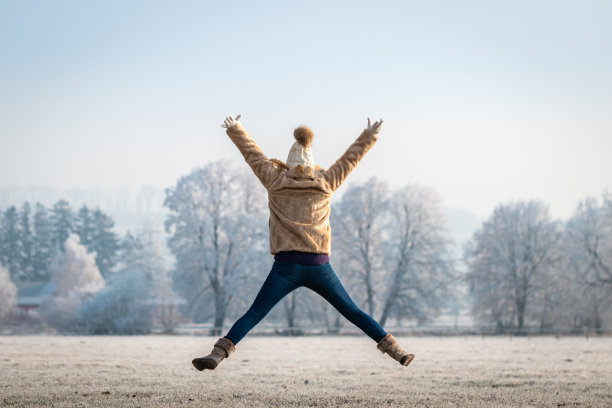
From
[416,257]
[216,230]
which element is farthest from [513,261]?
[216,230]

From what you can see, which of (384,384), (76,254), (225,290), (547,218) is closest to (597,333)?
(547,218)

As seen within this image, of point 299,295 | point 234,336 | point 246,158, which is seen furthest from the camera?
point 299,295

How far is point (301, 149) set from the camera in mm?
8781

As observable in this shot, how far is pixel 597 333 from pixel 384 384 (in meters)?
35.7

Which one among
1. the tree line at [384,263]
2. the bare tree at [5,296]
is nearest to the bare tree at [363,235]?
the tree line at [384,263]

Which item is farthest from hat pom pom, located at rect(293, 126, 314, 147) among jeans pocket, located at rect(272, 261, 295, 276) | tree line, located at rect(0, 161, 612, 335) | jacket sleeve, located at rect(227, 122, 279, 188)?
tree line, located at rect(0, 161, 612, 335)

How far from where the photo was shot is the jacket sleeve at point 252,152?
858cm

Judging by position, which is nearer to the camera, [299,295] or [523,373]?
[523,373]

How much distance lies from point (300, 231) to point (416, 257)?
41.1 m

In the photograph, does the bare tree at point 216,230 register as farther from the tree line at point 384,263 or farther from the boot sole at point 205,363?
the boot sole at point 205,363

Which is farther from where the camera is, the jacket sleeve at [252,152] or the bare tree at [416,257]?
the bare tree at [416,257]

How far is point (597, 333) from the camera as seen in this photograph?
4341cm

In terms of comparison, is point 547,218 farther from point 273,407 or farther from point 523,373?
point 273,407

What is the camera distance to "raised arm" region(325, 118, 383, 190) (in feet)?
28.5
